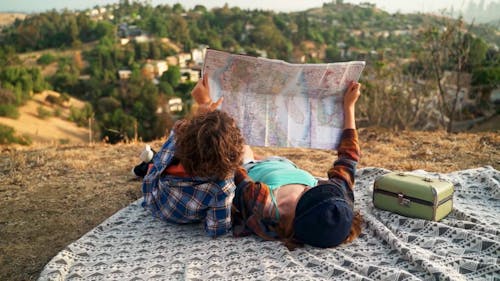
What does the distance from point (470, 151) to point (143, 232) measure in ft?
10.5

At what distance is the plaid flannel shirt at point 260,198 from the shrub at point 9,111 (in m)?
32.5

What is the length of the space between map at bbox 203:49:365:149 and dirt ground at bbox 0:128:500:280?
3.64 feet

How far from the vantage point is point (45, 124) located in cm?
3256

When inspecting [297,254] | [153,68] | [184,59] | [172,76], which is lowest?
[172,76]

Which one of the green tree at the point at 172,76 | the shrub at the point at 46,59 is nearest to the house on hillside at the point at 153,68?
the green tree at the point at 172,76

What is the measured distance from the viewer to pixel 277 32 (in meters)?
54.8

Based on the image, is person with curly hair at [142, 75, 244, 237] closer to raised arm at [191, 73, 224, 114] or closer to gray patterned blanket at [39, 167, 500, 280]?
raised arm at [191, 73, 224, 114]

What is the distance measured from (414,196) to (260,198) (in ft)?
2.72

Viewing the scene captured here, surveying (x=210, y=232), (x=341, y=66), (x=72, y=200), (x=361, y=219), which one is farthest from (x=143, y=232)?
(x=341, y=66)

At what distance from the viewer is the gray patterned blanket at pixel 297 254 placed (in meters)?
1.87

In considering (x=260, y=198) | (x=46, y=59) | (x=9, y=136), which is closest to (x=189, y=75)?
(x=46, y=59)

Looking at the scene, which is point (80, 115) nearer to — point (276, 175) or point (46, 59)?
point (46, 59)

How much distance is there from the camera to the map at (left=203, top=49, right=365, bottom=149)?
2.36m

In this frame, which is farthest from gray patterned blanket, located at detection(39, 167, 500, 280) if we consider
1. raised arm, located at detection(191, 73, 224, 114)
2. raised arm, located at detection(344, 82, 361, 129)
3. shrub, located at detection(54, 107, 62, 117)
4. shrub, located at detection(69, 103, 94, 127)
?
shrub, located at detection(54, 107, 62, 117)
